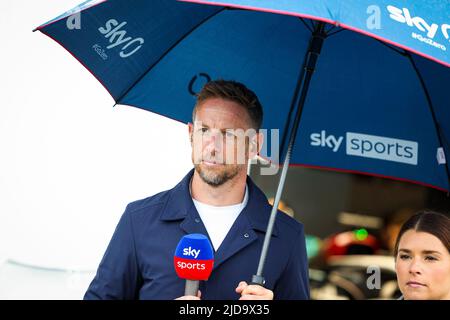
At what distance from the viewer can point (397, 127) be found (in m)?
3.57

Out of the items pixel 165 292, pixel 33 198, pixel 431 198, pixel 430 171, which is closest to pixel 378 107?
pixel 430 171

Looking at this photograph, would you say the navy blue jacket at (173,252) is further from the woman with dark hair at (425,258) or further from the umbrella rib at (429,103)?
the umbrella rib at (429,103)

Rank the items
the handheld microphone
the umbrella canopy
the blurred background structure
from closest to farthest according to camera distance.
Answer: the handheld microphone, the umbrella canopy, the blurred background structure

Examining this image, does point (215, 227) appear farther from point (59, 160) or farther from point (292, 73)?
point (59, 160)

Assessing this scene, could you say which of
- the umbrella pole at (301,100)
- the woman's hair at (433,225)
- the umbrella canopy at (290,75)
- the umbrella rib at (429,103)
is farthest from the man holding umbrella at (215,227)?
the umbrella rib at (429,103)

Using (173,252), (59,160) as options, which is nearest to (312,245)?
(59,160)

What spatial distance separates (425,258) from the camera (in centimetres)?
308

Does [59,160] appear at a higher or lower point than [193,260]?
higher

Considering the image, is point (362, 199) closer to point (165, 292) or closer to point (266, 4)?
point (165, 292)

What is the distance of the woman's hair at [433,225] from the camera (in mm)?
3111

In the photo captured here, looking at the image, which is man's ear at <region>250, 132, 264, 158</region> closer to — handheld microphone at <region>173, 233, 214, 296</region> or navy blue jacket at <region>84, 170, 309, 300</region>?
navy blue jacket at <region>84, 170, 309, 300</region>

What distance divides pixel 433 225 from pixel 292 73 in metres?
0.94

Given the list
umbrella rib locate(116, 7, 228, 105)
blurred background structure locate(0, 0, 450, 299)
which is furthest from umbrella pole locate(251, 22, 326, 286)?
blurred background structure locate(0, 0, 450, 299)

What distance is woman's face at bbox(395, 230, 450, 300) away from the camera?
303 cm
